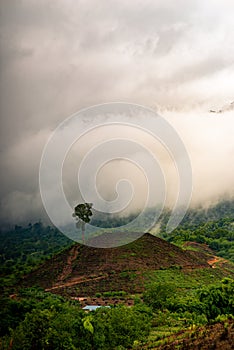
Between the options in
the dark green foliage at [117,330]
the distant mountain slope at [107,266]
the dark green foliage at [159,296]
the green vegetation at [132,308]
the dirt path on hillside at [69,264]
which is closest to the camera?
the green vegetation at [132,308]

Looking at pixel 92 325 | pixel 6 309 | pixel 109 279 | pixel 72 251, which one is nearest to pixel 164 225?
pixel 72 251

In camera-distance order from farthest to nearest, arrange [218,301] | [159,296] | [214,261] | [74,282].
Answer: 1. [214,261]
2. [74,282]
3. [159,296]
4. [218,301]

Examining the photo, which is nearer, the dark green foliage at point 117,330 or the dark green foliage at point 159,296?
the dark green foliage at point 117,330

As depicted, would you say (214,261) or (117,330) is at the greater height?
(214,261)

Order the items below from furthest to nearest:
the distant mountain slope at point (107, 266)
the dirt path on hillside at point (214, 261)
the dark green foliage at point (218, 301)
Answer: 1. the dirt path on hillside at point (214, 261)
2. the distant mountain slope at point (107, 266)
3. the dark green foliage at point (218, 301)

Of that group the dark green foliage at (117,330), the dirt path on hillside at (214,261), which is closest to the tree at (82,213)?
the dirt path on hillside at (214,261)

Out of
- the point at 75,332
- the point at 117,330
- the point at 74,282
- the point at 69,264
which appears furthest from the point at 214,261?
the point at 75,332

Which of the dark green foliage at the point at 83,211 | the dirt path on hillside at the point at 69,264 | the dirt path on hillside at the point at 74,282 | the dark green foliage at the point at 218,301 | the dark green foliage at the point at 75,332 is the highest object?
the dark green foliage at the point at 83,211

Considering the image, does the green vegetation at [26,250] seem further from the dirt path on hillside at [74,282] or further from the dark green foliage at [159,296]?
the dark green foliage at [159,296]

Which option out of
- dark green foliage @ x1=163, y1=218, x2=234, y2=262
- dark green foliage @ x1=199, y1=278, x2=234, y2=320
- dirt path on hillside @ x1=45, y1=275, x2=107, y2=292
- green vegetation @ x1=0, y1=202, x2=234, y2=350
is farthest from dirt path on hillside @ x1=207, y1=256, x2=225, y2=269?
dark green foliage @ x1=199, y1=278, x2=234, y2=320

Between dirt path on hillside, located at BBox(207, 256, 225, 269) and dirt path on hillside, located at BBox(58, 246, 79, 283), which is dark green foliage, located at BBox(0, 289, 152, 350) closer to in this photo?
dirt path on hillside, located at BBox(58, 246, 79, 283)

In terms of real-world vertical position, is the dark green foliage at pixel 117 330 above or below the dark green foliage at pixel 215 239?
below

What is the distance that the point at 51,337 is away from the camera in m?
14.6

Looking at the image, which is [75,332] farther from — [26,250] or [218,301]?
[26,250]
